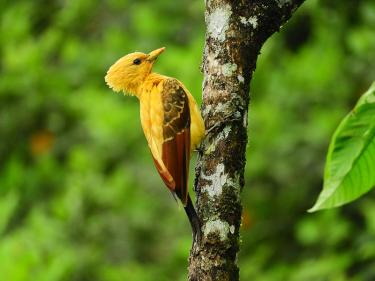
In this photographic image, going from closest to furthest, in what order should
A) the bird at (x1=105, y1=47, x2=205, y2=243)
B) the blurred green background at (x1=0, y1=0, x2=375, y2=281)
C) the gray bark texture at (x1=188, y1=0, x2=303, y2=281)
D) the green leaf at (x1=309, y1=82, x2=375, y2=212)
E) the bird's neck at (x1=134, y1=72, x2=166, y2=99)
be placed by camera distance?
the green leaf at (x1=309, y1=82, x2=375, y2=212), the gray bark texture at (x1=188, y1=0, x2=303, y2=281), the bird at (x1=105, y1=47, x2=205, y2=243), the bird's neck at (x1=134, y1=72, x2=166, y2=99), the blurred green background at (x1=0, y1=0, x2=375, y2=281)

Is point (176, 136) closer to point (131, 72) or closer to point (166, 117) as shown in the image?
point (166, 117)

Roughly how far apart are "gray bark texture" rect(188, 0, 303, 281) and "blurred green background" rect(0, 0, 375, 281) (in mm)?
3148

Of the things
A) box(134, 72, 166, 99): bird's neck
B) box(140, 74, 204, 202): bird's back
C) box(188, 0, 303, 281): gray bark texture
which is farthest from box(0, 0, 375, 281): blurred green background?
box(188, 0, 303, 281): gray bark texture

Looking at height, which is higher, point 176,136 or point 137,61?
point 137,61

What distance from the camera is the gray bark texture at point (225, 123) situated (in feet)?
10.3

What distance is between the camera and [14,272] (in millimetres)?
6715

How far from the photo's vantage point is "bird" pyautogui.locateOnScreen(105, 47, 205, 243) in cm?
365

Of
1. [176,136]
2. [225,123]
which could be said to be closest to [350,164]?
[225,123]

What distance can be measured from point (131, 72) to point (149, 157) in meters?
4.72

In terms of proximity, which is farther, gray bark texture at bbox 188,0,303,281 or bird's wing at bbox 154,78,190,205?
bird's wing at bbox 154,78,190,205

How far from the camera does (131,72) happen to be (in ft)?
13.8

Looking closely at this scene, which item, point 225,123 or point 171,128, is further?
point 171,128

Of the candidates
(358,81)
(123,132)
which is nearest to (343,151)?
(358,81)

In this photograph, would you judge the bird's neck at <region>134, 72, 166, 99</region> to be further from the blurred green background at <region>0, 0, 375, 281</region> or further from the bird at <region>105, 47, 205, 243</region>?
the blurred green background at <region>0, 0, 375, 281</region>
